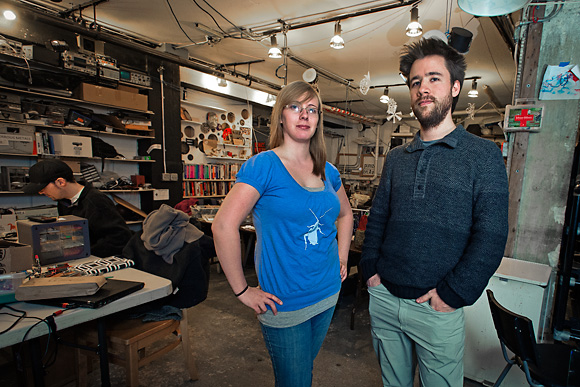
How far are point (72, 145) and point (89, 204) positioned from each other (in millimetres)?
2016

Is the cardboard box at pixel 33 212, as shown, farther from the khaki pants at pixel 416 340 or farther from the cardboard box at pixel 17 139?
the khaki pants at pixel 416 340

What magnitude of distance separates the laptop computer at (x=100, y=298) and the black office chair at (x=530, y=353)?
5.55 ft

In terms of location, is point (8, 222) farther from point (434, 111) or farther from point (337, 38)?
point (434, 111)

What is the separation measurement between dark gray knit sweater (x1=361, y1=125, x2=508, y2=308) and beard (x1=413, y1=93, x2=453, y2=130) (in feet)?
0.25

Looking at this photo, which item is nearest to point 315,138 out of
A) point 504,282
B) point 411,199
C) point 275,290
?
point 411,199

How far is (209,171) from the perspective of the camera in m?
6.07

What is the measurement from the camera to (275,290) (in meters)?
1.16

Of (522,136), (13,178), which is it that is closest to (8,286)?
(13,178)

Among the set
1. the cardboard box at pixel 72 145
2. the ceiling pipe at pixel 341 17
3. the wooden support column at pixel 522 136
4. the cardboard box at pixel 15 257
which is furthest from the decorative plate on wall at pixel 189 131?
the wooden support column at pixel 522 136

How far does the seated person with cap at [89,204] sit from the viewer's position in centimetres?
229

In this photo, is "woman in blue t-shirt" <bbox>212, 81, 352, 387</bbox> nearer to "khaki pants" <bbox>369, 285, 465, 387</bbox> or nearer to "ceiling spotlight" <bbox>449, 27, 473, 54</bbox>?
"khaki pants" <bbox>369, 285, 465, 387</bbox>

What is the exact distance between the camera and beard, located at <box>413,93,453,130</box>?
1.12 m

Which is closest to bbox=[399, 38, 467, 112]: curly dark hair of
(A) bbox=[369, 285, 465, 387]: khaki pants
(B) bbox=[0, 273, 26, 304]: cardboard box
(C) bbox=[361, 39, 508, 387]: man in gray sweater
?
(C) bbox=[361, 39, 508, 387]: man in gray sweater

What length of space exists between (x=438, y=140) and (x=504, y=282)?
1349 mm
